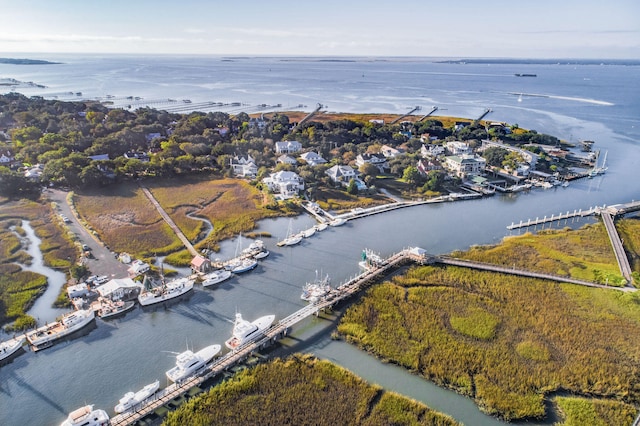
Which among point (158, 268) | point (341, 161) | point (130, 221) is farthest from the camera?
point (341, 161)

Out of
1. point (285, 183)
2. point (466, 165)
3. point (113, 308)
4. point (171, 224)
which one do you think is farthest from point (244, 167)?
point (113, 308)

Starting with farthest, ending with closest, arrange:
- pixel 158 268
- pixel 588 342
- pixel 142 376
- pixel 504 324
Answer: pixel 158 268 → pixel 504 324 → pixel 588 342 → pixel 142 376

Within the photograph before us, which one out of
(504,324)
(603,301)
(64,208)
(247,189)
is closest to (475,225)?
(603,301)

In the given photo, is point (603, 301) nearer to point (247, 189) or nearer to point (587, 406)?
point (587, 406)

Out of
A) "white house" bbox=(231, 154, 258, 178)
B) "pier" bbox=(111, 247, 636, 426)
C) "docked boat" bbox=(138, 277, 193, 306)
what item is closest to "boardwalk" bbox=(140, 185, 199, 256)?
"docked boat" bbox=(138, 277, 193, 306)

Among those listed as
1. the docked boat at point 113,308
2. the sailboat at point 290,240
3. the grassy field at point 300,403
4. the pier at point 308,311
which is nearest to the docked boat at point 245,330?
the pier at point 308,311

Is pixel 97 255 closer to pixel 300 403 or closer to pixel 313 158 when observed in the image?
pixel 300 403

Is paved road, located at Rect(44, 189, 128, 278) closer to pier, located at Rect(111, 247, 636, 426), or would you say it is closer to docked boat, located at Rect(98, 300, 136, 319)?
docked boat, located at Rect(98, 300, 136, 319)
